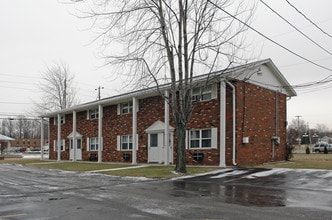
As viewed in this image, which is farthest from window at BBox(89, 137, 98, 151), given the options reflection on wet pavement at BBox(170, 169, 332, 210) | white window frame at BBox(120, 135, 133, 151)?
reflection on wet pavement at BBox(170, 169, 332, 210)

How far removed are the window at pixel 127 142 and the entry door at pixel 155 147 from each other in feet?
8.56

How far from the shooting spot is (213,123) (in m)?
22.0

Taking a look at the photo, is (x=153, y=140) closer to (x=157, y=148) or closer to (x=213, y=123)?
(x=157, y=148)

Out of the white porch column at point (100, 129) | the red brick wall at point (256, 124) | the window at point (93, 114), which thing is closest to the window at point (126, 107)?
the white porch column at point (100, 129)

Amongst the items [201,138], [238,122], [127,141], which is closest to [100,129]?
[127,141]

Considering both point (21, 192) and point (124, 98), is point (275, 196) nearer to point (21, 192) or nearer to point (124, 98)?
point (21, 192)

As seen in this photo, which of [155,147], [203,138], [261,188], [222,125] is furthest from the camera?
[155,147]

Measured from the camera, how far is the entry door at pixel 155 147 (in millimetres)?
25609

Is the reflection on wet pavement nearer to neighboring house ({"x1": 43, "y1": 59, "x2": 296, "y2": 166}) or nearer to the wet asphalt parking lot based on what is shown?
the wet asphalt parking lot

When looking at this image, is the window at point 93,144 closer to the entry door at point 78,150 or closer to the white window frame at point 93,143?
the white window frame at point 93,143

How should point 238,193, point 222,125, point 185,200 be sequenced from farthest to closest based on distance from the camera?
point 222,125
point 238,193
point 185,200

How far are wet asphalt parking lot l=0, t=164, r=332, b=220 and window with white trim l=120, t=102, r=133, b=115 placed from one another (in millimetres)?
14539

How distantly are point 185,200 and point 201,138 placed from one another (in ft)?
41.7

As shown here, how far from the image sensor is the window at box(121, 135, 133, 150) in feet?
93.9
